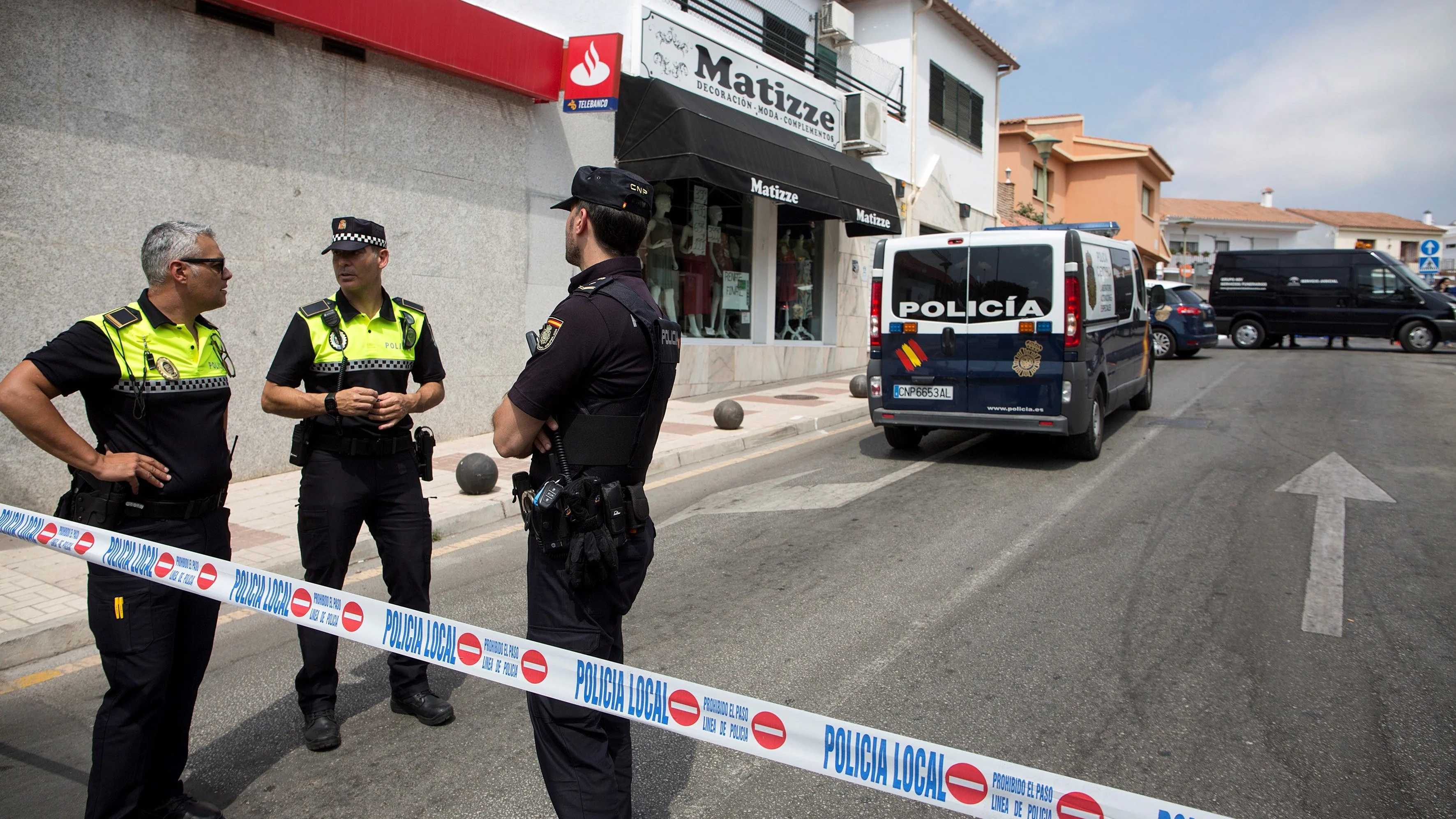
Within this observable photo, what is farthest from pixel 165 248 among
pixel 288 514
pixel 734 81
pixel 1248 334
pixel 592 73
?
pixel 1248 334

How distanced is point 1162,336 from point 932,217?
569 cm

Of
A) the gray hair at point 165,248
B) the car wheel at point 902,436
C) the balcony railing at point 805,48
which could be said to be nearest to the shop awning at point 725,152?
the balcony railing at point 805,48

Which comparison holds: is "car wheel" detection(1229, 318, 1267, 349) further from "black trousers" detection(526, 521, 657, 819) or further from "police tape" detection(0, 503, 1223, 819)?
"black trousers" detection(526, 521, 657, 819)

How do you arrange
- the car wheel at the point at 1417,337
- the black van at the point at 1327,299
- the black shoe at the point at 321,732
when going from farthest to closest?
the black van at the point at 1327,299 < the car wheel at the point at 1417,337 < the black shoe at the point at 321,732

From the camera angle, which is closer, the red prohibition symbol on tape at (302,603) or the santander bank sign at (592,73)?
the red prohibition symbol on tape at (302,603)

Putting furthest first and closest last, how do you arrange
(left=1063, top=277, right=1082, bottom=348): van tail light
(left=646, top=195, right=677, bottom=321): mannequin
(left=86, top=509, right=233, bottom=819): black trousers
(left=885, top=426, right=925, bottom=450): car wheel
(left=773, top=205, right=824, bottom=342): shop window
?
(left=773, top=205, right=824, bottom=342): shop window, (left=646, top=195, right=677, bottom=321): mannequin, (left=885, top=426, right=925, bottom=450): car wheel, (left=1063, top=277, right=1082, bottom=348): van tail light, (left=86, top=509, right=233, bottom=819): black trousers

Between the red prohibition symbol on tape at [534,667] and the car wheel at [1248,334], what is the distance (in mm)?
25286

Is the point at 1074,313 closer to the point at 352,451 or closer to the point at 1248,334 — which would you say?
the point at 352,451

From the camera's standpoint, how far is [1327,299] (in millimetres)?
22328

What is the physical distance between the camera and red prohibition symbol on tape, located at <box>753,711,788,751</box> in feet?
7.32

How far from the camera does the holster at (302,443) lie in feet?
11.8

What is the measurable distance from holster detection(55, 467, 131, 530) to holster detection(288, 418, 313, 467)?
75 centimetres

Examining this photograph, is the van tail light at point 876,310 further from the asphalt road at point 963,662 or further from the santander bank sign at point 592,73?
the santander bank sign at point 592,73

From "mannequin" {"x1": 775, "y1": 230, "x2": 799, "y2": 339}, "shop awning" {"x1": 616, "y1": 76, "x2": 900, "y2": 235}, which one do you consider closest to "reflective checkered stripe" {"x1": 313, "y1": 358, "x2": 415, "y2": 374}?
"shop awning" {"x1": 616, "y1": 76, "x2": 900, "y2": 235}
